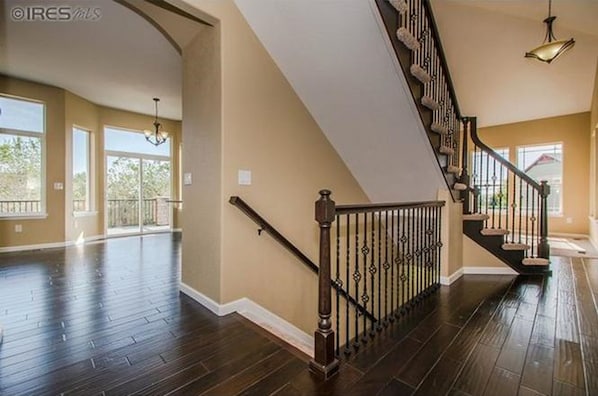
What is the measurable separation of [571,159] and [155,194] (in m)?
9.91

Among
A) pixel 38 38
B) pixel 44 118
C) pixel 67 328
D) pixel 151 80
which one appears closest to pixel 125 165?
pixel 44 118

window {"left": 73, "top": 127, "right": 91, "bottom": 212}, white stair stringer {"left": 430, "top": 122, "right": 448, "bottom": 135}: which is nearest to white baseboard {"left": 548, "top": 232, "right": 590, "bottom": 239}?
white stair stringer {"left": 430, "top": 122, "right": 448, "bottom": 135}

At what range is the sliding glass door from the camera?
6.61m

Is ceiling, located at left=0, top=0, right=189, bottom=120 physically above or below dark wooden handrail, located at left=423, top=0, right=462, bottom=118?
above

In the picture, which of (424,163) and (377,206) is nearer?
(377,206)

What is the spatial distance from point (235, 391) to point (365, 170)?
113 inches

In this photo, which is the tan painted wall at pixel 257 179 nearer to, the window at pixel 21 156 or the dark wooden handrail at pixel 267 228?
the dark wooden handrail at pixel 267 228

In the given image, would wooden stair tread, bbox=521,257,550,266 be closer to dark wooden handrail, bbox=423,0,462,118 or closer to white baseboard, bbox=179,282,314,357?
Result: dark wooden handrail, bbox=423,0,462,118

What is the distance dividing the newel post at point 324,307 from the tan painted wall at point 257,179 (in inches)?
41.2

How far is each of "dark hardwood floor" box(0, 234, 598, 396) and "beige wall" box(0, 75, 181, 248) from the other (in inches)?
101

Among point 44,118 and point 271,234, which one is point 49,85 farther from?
point 271,234

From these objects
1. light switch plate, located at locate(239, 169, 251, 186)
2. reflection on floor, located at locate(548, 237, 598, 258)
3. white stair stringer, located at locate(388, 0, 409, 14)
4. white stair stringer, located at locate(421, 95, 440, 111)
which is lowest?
reflection on floor, located at locate(548, 237, 598, 258)

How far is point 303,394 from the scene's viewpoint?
1409mm

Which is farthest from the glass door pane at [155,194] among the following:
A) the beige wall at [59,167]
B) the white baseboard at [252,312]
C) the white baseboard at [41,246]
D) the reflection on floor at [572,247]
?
the reflection on floor at [572,247]
